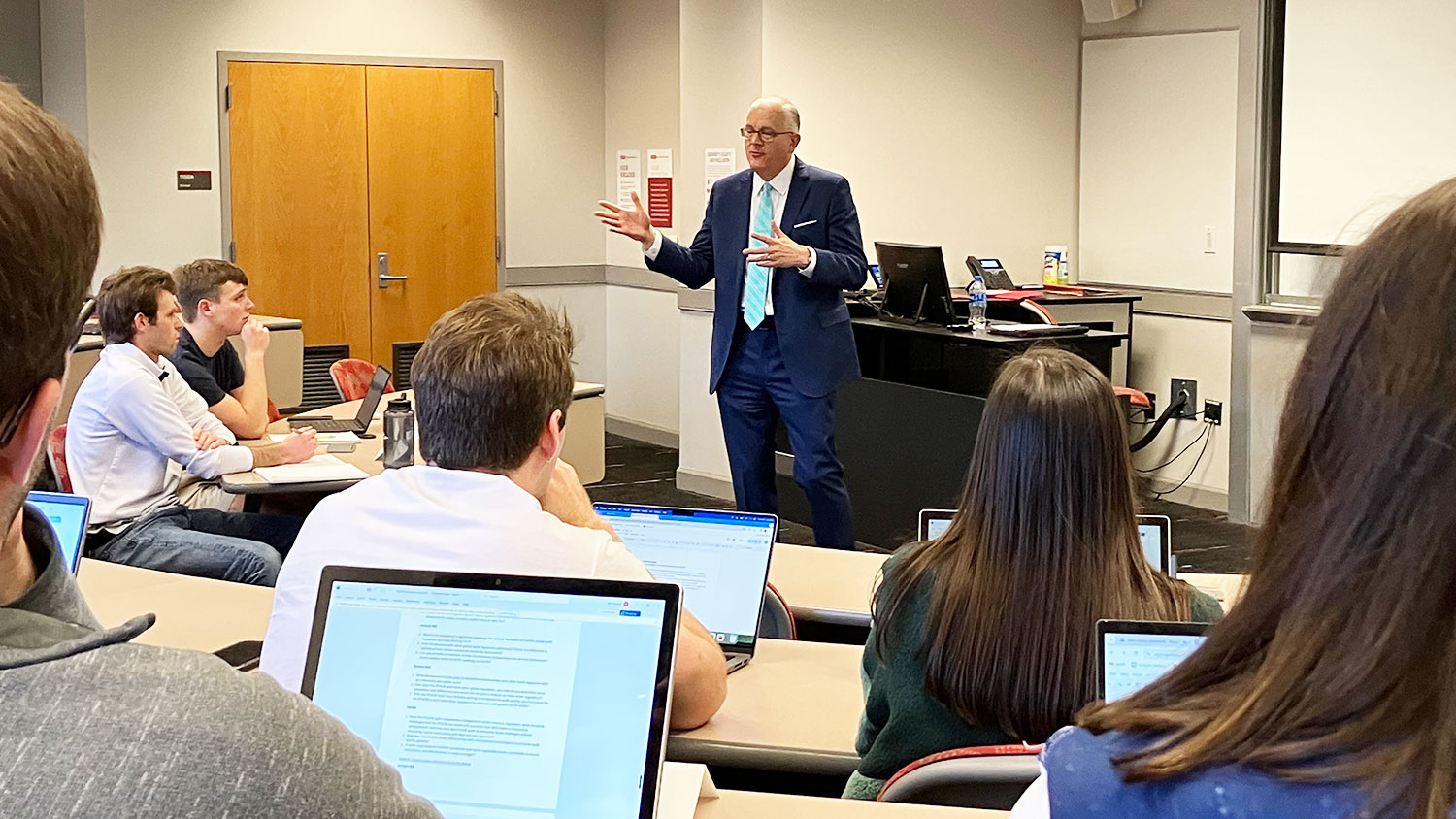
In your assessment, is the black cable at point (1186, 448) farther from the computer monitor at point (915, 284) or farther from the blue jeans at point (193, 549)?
the blue jeans at point (193, 549)

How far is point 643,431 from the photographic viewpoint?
29.3 ft

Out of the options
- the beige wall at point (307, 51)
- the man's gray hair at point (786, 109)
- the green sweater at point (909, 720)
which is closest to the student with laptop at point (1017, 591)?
the green sweater at point (909, 720)

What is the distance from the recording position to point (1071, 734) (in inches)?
34.5

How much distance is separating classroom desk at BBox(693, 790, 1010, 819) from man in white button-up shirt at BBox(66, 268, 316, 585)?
2.44 meters

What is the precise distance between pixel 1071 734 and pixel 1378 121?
231 inches

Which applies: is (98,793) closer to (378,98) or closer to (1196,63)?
(1196,63)

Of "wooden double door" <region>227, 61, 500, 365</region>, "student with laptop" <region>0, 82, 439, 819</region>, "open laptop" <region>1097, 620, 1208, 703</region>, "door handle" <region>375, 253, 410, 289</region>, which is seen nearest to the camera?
"student with laptop" <region>0, 82, 439, 819</region>

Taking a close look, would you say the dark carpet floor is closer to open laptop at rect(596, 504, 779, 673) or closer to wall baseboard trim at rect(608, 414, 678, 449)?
wall baseboard trim at rect(608, 414, 678, 449)

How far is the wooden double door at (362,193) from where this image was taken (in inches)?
316

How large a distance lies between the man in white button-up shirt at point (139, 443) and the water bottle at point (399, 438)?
1.28ft

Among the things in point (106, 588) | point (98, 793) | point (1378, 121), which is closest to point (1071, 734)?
point (98, 793)

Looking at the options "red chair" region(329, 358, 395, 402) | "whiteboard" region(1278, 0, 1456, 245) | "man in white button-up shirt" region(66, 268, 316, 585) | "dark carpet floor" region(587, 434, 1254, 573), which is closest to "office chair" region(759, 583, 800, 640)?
"man in white button-up shirt" region(66, 268, 316, 585)

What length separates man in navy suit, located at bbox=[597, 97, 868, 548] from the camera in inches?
201

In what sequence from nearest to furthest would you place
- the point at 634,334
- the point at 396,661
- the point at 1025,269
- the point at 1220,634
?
the point at 1220,634 → the point at 396,661 → the point at 1025,269 → the point at 634,334
